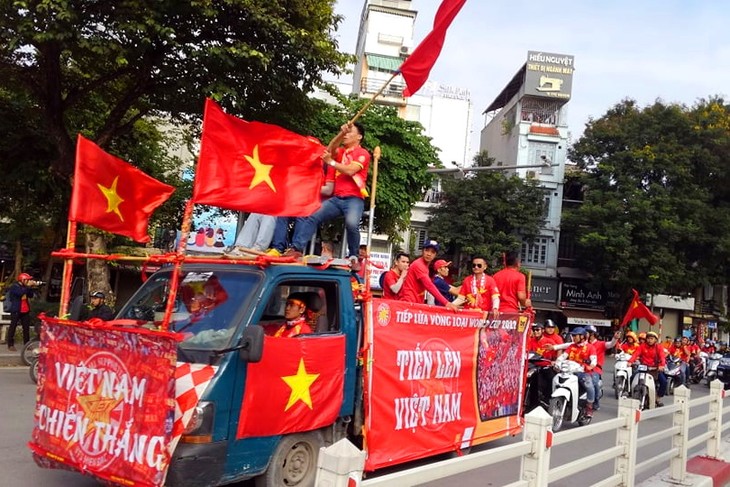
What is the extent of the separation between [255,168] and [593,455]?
321 cm

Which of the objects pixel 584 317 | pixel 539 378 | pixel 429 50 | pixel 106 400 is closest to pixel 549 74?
pixel 584 317

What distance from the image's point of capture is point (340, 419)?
539 cm

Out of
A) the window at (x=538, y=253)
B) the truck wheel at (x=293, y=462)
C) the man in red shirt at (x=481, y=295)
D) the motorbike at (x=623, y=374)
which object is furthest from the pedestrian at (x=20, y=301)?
the window at (x=538, y=253)

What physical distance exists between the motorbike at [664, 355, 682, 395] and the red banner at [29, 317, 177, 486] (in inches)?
569

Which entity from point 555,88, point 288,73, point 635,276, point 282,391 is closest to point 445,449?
point 282,391

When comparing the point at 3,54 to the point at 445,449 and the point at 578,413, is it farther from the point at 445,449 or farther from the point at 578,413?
the point at 578,413

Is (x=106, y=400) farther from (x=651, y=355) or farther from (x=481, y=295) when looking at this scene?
(x=651, y=355)

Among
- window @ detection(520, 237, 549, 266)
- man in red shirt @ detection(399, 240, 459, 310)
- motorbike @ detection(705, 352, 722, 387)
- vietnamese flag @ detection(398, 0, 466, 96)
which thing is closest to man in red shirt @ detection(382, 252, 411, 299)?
man in red shirt @ detection(399, 240, 459, 310)

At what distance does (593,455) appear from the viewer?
4.92m

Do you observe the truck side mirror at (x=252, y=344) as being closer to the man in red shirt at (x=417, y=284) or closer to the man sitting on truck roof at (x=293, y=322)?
the man sitting on truck roof at (x=293, y=322)

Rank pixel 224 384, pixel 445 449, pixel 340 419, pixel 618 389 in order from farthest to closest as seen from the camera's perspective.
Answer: pixel 618 389 → pixel 445 449 → pixel 340 419 → pixel 224 384

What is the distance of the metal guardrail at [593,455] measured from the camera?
119 inches

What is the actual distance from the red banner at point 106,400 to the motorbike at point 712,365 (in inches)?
812

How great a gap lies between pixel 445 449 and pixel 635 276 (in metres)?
29.7
